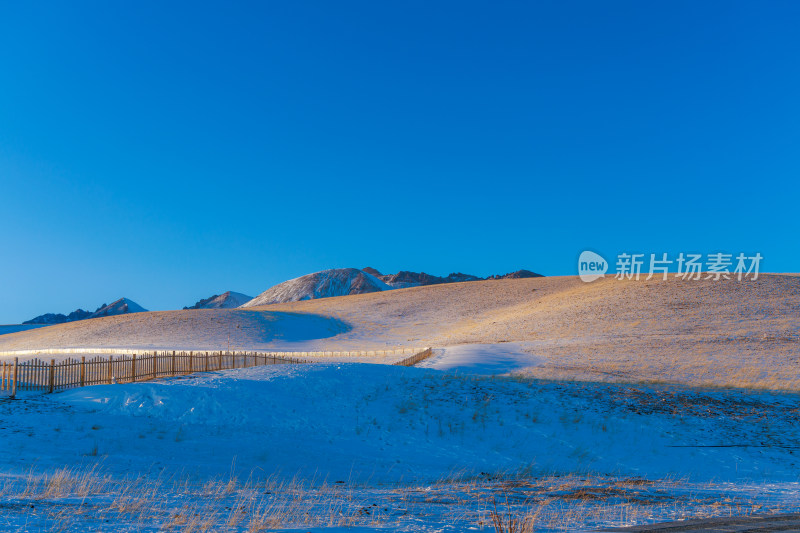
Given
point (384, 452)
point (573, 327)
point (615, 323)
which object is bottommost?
point (384, 452)

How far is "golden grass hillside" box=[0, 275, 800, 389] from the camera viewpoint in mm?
40312

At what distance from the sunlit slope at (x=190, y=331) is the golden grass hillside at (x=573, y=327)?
248 mm

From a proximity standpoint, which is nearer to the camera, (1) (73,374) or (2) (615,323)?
(1) (73,374)

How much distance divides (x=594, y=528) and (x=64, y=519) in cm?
627

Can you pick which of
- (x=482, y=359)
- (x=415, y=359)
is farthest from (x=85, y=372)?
(x=482, y=359)

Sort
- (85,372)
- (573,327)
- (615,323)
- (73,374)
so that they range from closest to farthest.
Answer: (85,372) < (73,374) < (573,327) < (615,323)

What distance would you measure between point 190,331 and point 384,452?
61474mm

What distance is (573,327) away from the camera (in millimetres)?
62500

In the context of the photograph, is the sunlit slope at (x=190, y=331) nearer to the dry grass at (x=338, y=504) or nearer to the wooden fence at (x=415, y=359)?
the wooden fence at (x=415, y=359)

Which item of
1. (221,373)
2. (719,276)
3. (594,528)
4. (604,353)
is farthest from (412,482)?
(719,276)

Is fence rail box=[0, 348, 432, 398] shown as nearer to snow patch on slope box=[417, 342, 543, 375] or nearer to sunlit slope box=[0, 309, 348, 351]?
snow patch on slope box=[417, 342, 543, 375]

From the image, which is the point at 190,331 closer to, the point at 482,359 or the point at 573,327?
the point at 573,327

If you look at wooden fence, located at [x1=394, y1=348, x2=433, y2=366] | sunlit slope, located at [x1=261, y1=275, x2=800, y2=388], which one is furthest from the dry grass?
wooden fence, located at [x1=394, y1=348, x2=433, y2=366]

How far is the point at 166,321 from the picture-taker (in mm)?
80625
